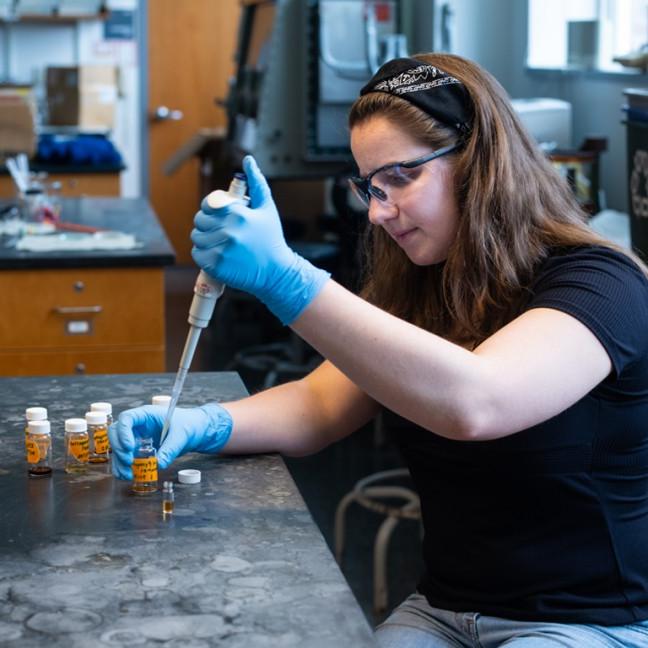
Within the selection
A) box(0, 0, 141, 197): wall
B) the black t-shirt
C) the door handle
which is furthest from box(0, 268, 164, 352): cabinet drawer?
the door handle

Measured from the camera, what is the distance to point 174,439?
4.88 feet

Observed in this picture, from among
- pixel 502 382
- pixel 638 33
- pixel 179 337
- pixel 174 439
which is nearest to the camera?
pixel 502 382

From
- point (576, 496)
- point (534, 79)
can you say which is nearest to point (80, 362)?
point (576, 496)

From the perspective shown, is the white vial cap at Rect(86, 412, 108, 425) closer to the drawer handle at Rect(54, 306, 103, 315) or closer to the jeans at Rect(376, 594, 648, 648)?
the jeans at Rect(376, 594, 648, 648)

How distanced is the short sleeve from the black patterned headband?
8.7 inches

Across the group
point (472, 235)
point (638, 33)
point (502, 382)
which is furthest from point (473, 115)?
point (638, 33)

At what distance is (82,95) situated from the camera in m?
6.65

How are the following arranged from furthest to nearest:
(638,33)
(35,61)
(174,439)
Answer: (35,61) → (638,33) → (174,439)

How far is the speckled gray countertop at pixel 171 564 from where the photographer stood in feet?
3.32

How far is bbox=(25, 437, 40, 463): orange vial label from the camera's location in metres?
1.46

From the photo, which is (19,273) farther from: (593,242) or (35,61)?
(35,61)

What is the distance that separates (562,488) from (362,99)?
22.3 inches

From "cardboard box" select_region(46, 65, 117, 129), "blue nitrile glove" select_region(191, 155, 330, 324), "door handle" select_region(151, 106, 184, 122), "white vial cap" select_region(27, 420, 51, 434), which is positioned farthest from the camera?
"door handle" select_region(151, 106, 184, 122)

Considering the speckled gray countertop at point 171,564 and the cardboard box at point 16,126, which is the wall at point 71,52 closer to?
the cardboard box at point 16,126
